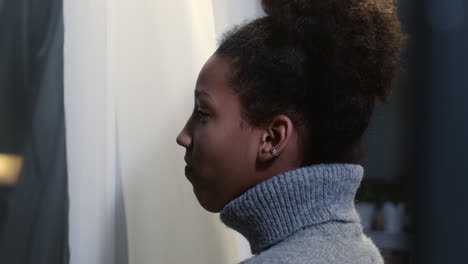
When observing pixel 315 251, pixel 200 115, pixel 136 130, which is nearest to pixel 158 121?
pixel 136 130

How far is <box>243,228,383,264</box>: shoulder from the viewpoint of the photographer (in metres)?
0.74

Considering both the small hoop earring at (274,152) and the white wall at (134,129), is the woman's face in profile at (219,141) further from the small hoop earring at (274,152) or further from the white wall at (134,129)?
the white wall at (134,129)

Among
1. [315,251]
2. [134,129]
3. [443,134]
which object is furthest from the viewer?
[443,134]

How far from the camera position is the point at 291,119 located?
32.3 inches

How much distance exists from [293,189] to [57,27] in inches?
18.3

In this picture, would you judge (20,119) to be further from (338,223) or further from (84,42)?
(338,223)

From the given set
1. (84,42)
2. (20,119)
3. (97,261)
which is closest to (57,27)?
(84,42)

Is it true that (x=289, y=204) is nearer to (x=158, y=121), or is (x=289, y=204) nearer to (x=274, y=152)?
(x=274, y=152)

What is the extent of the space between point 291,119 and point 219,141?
4.4 inches

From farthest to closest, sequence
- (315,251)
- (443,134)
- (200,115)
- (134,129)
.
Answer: (443,134), (134,129), (200,115), (315,251)

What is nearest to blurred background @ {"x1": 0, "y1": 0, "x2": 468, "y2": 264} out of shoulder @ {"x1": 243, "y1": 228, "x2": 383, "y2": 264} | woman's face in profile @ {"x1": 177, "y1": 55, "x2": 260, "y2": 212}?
woman's face in profile @ {"x1": 177, "y1": 55, "x2": 260, "y2": 212}

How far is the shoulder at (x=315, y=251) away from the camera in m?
0.74

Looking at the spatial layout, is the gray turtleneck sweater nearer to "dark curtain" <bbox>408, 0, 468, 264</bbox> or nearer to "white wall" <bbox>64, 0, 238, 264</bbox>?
"white wall" <bbox>64, 0, 238, 264</bbox>

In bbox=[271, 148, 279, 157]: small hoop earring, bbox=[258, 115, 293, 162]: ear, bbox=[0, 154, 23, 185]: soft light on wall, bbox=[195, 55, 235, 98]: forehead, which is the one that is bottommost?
bbox=[0, 154, 23, 185]: soft light on wall
